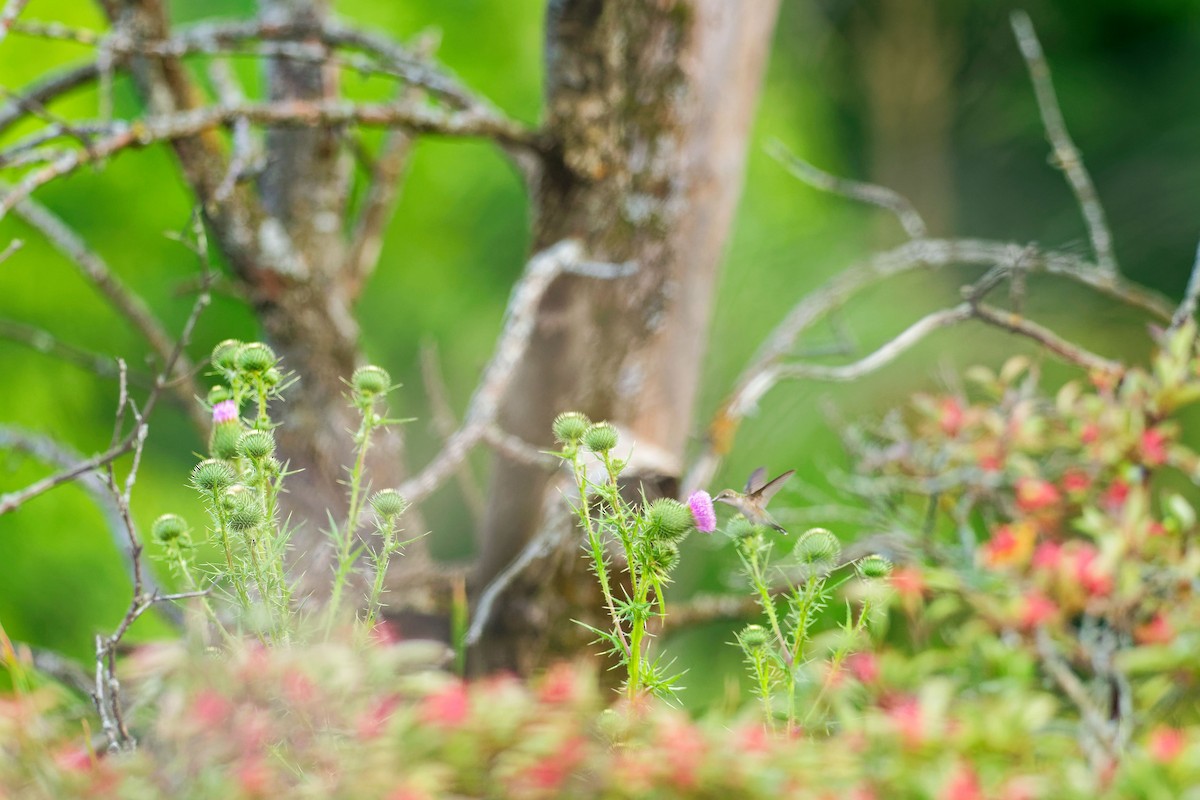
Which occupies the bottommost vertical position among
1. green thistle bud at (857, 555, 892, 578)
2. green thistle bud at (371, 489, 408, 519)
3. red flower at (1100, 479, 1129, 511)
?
green thistle bud at (371, 489, 408, 519)

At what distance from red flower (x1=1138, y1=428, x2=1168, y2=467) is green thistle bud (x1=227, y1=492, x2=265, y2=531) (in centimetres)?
102

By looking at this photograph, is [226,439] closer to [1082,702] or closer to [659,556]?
[659,556]

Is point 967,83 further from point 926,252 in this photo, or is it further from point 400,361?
point 926,252

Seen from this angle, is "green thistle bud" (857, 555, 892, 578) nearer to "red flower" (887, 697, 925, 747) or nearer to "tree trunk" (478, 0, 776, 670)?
"red flower" (887, 697, 925, 747)

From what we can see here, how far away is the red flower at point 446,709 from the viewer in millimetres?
460

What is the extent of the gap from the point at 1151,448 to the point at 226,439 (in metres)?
1.04

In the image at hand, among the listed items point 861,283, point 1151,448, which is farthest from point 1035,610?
point 861,283

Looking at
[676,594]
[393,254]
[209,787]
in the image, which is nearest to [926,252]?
[209,787]

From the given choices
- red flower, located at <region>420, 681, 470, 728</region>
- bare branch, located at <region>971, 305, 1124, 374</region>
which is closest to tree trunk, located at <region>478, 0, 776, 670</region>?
bare branch, located at <region>971, 305, 1124, 374</region>

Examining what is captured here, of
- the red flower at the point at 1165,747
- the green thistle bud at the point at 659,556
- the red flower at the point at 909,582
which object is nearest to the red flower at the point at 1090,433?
the red flower at the point at 909,582

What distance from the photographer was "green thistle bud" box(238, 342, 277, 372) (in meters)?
0.59

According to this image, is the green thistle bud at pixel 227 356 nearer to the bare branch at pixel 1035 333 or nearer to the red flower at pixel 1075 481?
the bare branch at pixel 1035 333

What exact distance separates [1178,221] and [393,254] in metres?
3.01

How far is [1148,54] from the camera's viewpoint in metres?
4.61
